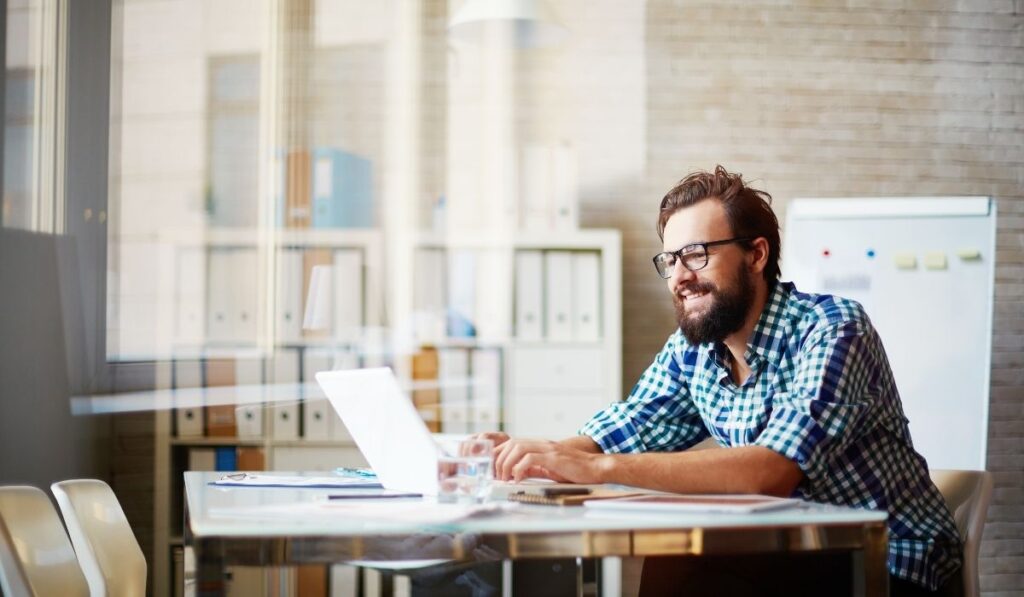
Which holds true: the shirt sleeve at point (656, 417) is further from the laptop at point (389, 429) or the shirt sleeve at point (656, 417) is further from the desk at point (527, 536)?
the desk at point (527, 536)

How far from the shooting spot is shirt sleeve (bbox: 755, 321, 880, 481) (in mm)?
1630

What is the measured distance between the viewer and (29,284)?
3096mm

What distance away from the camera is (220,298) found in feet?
12.6

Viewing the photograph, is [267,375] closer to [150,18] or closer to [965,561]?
[150,18]

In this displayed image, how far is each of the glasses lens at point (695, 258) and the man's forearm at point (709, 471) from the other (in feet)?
1.52

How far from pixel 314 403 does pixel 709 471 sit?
2518mm

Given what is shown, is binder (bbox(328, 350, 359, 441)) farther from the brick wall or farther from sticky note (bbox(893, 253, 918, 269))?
sticky note (bbox(893, 253, 918, 269))

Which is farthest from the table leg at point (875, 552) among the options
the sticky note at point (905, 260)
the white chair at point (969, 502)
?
the sticky note at point (905, 260)

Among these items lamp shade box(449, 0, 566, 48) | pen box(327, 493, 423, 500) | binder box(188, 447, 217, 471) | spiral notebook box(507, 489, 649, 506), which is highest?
lamp shade box(449, 0, 566, 48)

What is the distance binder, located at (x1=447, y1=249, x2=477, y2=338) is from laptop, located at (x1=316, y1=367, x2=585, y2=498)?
2.34 m

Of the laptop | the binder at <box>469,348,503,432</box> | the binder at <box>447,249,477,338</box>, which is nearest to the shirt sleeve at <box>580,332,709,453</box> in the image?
the laptop

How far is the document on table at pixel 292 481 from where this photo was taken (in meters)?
1.73

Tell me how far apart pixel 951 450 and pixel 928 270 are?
1.99 ft

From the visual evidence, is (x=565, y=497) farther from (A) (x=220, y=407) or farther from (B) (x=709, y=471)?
(A) (x=220, y=407)
